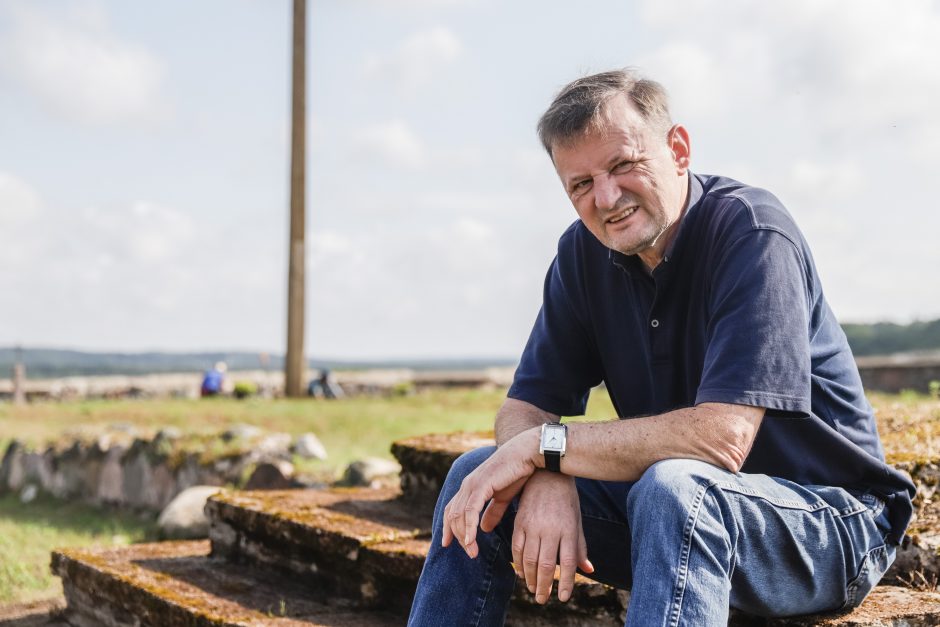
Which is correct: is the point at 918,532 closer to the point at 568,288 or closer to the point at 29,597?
the point at 568,288

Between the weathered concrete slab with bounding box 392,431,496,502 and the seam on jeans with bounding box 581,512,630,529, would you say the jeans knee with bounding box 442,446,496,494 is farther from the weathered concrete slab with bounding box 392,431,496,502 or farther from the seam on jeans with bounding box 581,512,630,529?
the weathered concrete slab with bounding box 392,431,496,502

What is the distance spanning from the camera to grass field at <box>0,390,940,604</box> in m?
4.60

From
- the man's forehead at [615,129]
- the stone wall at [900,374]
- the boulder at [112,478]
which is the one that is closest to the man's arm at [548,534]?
the man's forehead at [615,129]

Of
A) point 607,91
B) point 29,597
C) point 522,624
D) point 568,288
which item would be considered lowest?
point 29,597

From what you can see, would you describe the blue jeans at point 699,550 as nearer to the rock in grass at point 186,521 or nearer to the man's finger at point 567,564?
the man's finger at point 567,564

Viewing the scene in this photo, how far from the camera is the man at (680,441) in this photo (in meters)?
1.95

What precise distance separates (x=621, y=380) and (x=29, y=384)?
59.0 feet

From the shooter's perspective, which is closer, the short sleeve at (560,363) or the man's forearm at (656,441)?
the man's forearm at (656,441)

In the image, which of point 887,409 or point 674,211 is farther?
point 887,409

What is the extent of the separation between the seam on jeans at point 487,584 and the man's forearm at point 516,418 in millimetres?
311

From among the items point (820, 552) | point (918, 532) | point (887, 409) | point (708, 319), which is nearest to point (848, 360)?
point (708, 319)

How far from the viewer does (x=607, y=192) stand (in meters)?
2.29

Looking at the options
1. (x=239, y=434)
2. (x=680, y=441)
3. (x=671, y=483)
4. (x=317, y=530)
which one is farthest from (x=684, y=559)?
(x=239, y=434)

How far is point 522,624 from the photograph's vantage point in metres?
2.90
